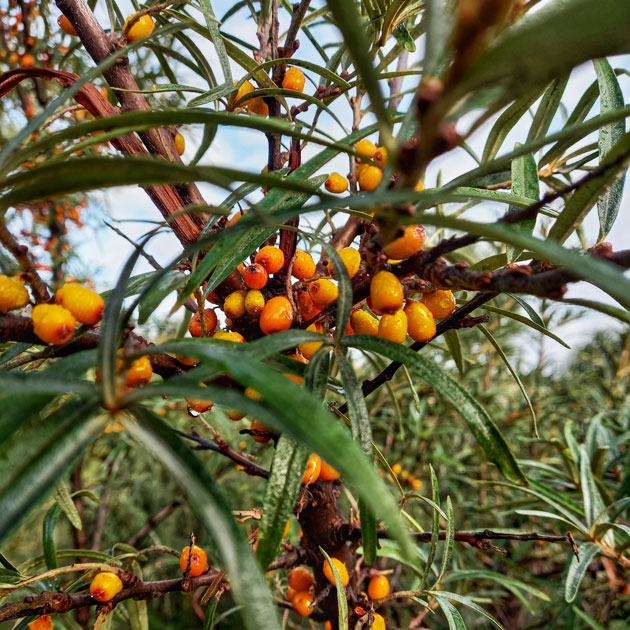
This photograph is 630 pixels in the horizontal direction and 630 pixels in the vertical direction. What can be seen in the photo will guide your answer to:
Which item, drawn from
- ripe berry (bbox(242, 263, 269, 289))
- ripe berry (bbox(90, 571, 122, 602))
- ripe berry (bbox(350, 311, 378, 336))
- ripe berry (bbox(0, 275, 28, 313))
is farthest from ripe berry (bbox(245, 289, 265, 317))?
ripe berry (bbox(90, 571, 122, 602))

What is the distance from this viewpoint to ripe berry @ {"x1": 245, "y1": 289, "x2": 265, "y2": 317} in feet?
1.71

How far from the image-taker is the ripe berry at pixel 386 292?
14.6 inches

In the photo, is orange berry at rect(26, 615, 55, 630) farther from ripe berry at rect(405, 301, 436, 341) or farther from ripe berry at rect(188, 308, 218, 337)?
ripe berry at rect(405, 301, 436, 341)

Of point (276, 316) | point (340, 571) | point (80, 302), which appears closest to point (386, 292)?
point (276, 316)

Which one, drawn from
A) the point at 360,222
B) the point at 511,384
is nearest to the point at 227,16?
the point at 360,222

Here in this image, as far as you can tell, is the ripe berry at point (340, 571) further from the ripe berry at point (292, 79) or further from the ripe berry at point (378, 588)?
the ripe berry at point (292, 79)

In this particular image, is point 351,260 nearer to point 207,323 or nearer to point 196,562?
point 207,323

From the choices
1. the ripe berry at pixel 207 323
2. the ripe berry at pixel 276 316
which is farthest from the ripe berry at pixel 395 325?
the ripe berry at pixel 207 323

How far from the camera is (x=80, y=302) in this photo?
345 millimetres

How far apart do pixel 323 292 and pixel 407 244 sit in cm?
12

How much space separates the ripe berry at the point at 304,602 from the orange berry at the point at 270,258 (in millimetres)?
471

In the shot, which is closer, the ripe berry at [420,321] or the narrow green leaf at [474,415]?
the narrow green leaf at [474,415]

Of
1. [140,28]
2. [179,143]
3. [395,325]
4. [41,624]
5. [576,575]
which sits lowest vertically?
[576,575]

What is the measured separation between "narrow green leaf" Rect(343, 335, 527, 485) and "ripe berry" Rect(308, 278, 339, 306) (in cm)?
15
